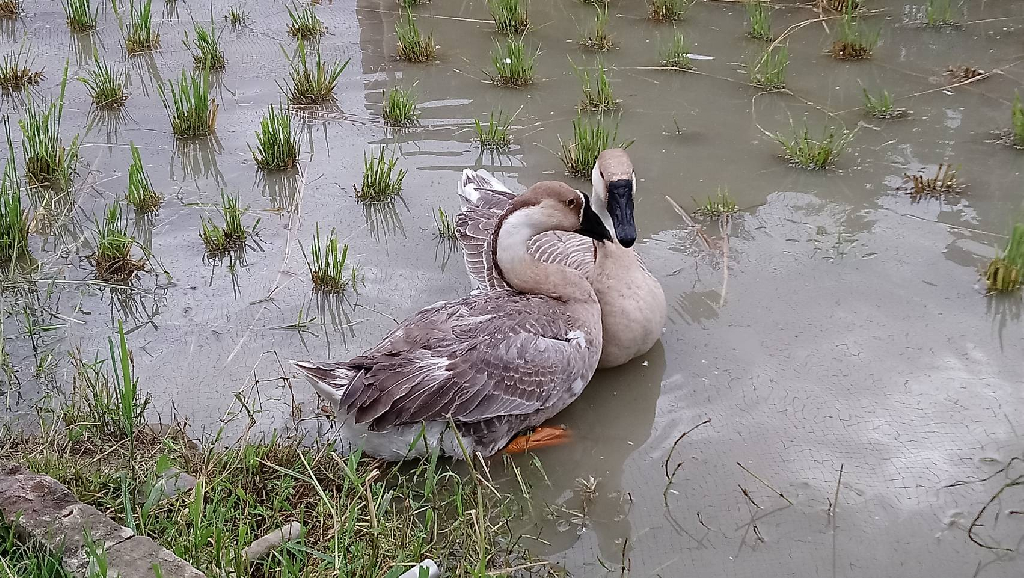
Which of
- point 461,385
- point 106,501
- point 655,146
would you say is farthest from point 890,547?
point 655,146

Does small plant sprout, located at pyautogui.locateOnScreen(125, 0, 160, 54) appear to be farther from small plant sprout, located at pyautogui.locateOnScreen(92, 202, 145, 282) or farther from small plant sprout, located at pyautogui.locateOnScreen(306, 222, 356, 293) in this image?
small plant sprout, located at pyautogui.locateOnScreen(306, 222, 356, 293)

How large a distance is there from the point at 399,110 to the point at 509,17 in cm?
174

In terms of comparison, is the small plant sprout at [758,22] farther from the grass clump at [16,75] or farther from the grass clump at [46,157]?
the grass clump at [16,75]

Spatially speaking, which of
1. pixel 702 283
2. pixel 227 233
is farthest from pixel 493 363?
pixel 227 233

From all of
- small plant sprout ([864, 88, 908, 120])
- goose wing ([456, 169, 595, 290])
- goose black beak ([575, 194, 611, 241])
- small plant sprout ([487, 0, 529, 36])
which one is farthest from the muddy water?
goose black beak ([575, 194, 611, 241])

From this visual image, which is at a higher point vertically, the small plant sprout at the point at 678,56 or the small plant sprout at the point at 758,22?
the small plant sprout at the point at 758,22

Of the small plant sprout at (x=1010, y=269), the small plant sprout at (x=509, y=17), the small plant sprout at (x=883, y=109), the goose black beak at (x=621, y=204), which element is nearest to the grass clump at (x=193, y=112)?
the small plant sprout at (x=509, y=17)

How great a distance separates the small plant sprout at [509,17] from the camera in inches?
311

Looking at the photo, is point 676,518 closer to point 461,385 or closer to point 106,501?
point 461,385

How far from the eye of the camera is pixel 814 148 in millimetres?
6238

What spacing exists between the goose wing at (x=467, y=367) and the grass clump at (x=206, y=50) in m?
3.85

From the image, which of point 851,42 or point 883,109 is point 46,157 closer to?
point 883,109

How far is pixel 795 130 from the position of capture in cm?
654

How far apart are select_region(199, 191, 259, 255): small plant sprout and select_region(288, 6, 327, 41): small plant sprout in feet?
8.95
